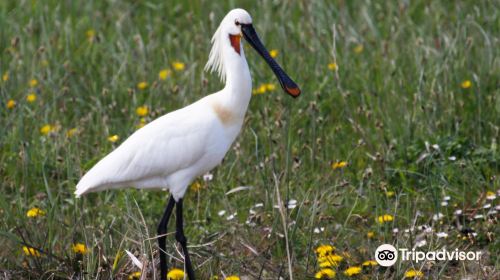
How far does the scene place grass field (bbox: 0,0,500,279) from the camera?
552 centimetres

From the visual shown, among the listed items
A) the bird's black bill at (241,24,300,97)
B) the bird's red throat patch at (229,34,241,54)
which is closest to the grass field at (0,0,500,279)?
the bird's black bill at (241,24,300,97)

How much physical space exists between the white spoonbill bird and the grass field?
0.69 ft

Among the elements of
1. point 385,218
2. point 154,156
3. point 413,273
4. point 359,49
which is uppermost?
point 359,49

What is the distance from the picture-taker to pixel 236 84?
5328 millimetres

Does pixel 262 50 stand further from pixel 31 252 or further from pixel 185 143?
pixel 31 252

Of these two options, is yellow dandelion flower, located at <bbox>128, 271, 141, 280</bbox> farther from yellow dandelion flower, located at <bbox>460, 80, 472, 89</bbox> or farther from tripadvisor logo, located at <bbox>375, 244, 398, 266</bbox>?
yellow dandelion flower, located at <bbox>460, 80, 472, 89</bbox>

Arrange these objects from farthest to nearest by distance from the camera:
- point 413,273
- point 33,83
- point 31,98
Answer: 1. point 33,83
2. point 31,98
3. point 413,273

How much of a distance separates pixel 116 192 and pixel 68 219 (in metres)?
0.48

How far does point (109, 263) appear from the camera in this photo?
534cm

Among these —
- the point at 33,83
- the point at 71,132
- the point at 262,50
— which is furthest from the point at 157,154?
the point at 33,83

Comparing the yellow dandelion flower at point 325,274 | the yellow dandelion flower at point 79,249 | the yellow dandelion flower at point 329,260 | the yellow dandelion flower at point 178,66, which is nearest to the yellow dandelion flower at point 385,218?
the yellow dandelion flower at point 329,260

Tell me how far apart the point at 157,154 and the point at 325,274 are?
3.42ft

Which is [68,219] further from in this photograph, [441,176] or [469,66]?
[469,66]

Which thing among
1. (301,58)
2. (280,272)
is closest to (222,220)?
(280,272)
